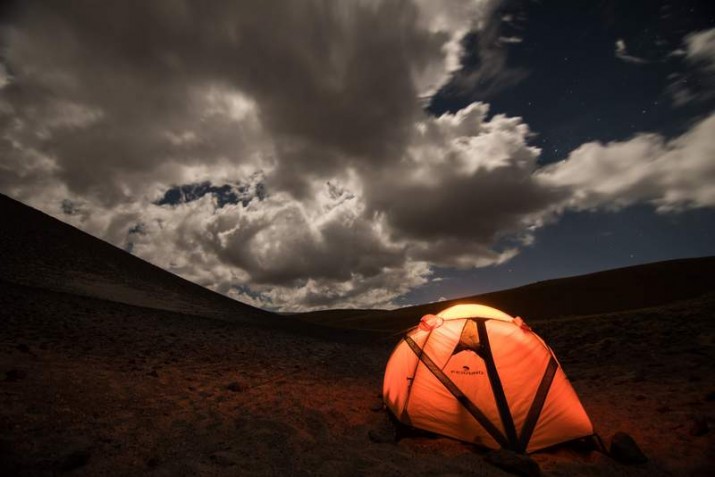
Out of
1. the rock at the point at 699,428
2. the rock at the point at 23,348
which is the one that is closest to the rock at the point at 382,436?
the rock at the point at 699,428

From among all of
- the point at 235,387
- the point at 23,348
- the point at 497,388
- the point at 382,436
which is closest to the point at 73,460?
the point at 235,387

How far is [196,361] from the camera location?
11383mm

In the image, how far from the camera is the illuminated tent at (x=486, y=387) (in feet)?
19.6

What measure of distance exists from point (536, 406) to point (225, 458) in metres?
5.30

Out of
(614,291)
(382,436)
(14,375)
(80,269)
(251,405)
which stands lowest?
(382,436)

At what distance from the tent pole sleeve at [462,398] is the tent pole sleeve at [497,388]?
15 centimetres

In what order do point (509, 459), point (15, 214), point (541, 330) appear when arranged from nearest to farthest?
point (509, 459) → point (541, 330) → point (15, 214)

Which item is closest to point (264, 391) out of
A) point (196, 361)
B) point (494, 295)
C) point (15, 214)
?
point (196, 361)

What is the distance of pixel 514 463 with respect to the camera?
17.0 ft

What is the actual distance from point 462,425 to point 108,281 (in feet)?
111

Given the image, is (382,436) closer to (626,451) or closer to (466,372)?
(466,372)

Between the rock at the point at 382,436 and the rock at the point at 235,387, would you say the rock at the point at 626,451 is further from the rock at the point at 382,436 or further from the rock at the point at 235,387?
the rock at the point at 235,387

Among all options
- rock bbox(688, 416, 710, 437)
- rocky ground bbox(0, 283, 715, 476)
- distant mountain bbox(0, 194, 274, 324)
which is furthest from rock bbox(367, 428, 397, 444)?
distant mountain bbox(0, 194, 274, 324)

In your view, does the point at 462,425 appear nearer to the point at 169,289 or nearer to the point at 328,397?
the point at 328,397
